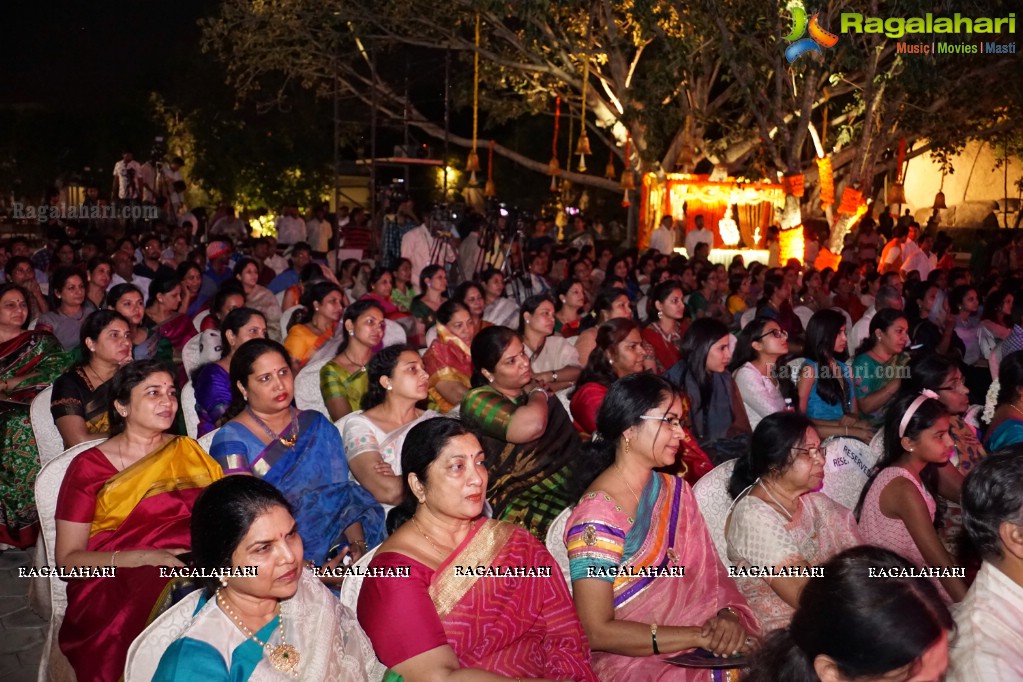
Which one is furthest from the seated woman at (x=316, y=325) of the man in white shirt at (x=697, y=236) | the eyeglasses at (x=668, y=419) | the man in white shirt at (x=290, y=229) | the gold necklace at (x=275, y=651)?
the man in white shirt at (x=697, y=236)

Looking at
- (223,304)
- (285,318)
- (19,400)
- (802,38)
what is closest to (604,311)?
(223,304)

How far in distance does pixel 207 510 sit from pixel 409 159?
434 inches

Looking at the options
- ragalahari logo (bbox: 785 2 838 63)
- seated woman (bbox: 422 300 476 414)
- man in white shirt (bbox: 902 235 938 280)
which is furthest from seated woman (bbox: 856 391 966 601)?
ragalahari logo (bbox: 785 2 838 63)

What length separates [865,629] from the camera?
1892 mm

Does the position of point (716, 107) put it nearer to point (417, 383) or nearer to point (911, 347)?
point (911, 347)

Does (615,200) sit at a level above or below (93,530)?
above

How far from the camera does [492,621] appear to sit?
106 inches

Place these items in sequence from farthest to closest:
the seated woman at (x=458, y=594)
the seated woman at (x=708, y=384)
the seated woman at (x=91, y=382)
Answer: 1. the seated woman at (x=708, y=384)
2. the seated woman at (x=91, y=382)
3. the seated woman at (x=458, y=594)

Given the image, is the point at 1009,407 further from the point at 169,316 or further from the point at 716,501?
the point at 169,316

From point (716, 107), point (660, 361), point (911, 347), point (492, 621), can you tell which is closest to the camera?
point (492, 621)

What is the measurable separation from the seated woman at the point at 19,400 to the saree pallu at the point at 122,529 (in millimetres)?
1675

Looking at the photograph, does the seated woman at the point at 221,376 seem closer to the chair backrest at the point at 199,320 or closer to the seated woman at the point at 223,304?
the seated woman at the point at 223,304

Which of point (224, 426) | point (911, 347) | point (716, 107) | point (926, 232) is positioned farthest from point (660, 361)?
point (716, 107)

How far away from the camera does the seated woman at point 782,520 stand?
10.4ft
